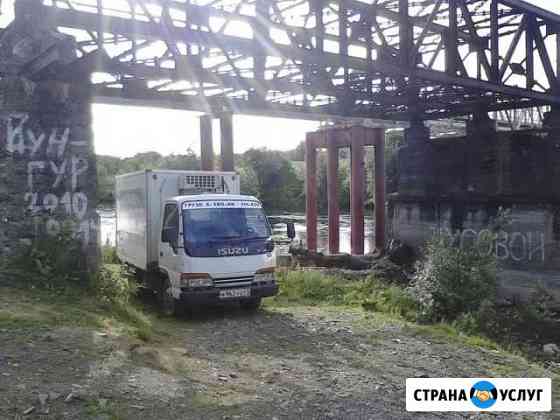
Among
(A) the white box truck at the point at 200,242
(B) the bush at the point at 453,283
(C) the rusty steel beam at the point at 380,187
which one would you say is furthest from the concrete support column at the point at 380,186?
(A) the white box truck at the point at 200,242

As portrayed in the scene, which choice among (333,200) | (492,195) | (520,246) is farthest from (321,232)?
(520,246)

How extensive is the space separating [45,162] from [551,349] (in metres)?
9.81

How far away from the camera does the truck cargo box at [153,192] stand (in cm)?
1090

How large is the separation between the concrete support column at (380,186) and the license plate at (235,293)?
16.7m

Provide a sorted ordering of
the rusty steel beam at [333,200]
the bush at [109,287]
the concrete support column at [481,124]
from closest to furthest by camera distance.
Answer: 1. the bush at [109,287]
2. the concrete support column at [481,124]
3. the rusty steel beam at [333,200]

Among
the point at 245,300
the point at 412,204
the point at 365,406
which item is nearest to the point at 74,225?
the point at 245,300

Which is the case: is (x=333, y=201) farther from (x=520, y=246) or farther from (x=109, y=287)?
(x=109, y=287)

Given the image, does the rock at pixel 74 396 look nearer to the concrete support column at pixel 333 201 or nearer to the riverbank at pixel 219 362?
the riverbank at pixel 219 362

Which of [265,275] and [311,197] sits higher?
[311,197]

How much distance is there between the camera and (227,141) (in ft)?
63.6

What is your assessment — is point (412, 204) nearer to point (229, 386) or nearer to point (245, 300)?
point (245, 300)

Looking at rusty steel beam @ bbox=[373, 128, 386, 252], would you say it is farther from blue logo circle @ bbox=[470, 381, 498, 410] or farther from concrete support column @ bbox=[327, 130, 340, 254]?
blue logo circle @ bbox=[470, 381, 498, 410]

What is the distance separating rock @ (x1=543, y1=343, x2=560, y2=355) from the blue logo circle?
4.69 meters

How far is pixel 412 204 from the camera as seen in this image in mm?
24750
